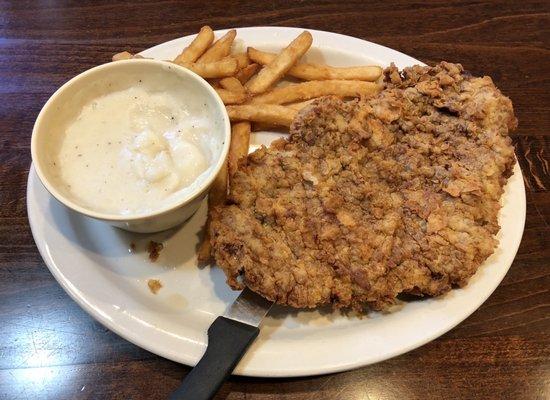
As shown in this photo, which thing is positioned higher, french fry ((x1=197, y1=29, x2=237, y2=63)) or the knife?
french fry ((x1=197, y1=29, x2=237, y2=63))

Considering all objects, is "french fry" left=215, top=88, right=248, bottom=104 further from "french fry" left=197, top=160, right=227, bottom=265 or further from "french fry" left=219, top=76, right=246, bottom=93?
"french fry" left=197, top=160, right=227, bottom=265

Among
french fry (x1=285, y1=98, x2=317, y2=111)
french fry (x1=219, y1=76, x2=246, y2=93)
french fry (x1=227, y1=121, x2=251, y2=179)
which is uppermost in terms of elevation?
french fry (x1=219, y1=76, x2=246, y2=93)

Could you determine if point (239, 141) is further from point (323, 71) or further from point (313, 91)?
point (323, 71)

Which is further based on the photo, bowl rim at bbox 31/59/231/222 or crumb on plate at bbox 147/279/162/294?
crumb on plate at bbox 147/279/162/294

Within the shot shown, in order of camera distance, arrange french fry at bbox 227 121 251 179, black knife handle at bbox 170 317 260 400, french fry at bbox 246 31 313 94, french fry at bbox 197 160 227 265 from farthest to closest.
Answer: french fry at bbox 246 31 313 94 < french fry at bbox 227 121 251 179 < french fry at bbox 197 160 227 265 < black knife handle at bbox 170 317 260 400

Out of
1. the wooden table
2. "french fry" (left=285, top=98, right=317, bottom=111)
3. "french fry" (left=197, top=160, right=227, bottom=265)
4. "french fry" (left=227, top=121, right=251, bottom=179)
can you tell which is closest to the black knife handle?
the wooden table

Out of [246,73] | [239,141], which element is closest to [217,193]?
[239,141]

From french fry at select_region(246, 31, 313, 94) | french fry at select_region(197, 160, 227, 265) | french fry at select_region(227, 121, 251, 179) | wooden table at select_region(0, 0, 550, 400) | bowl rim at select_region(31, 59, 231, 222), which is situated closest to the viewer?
bowl rim at select_region(31, 59, 231, 222)

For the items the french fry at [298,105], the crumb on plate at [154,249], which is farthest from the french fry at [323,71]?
the crumb on plate at [154,249]
